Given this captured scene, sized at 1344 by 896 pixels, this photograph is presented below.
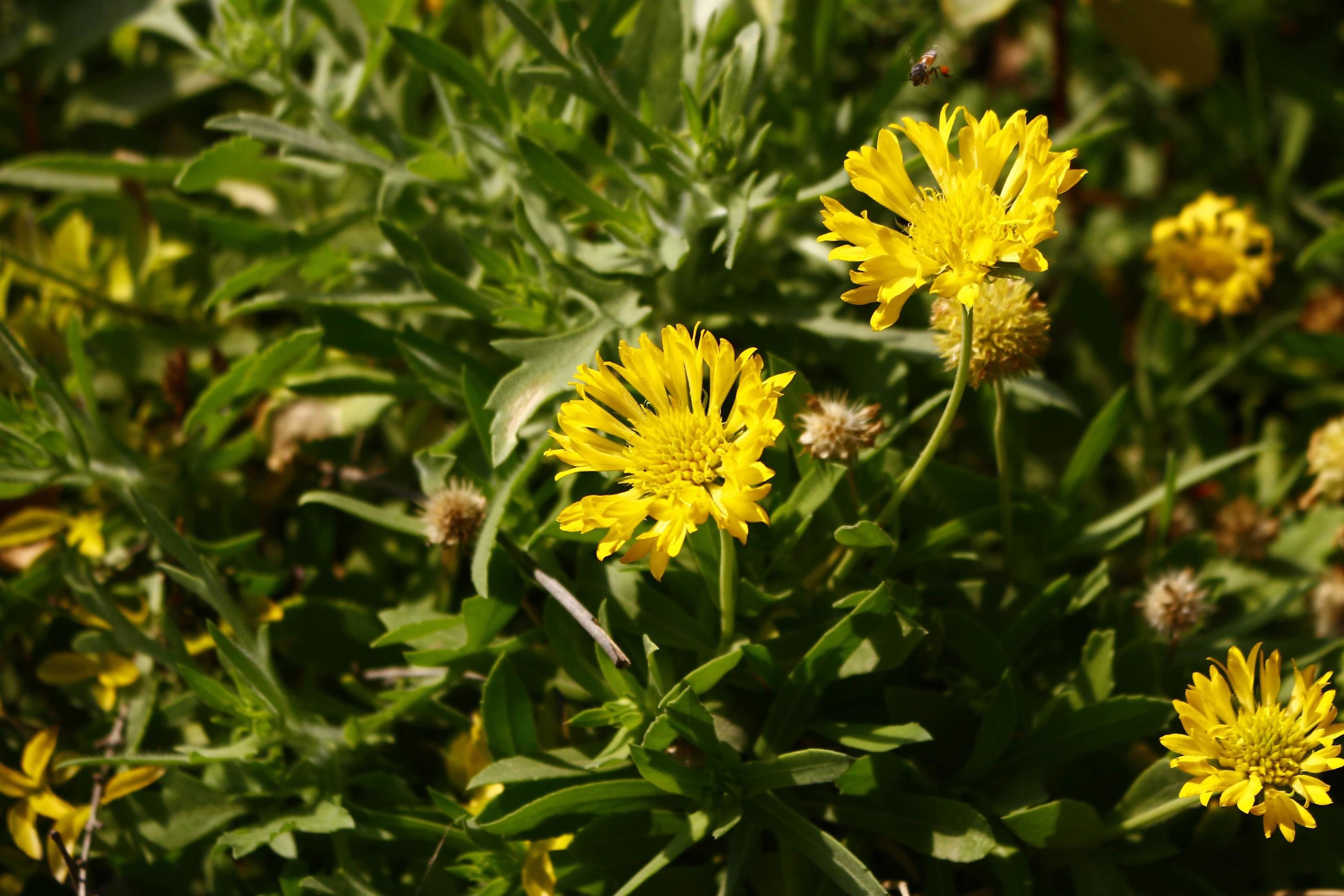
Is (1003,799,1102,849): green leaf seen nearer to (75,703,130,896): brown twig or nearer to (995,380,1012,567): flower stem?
(995,380,1012,567): flower stem

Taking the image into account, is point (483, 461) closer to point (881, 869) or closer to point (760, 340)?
point (760, 340)

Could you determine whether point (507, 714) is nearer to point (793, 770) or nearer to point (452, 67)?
point (793, 770)

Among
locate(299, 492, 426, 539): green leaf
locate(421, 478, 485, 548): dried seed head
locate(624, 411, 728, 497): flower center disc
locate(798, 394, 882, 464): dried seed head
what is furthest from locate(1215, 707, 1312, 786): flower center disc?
locate(299, 492, 426, 539): green leaf

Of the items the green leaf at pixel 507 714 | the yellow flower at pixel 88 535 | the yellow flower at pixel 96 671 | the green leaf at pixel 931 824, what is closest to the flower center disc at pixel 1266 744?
the green leaf at pixel 931 824

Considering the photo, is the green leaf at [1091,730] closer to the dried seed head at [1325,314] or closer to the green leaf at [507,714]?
the green leaf at [507,714]

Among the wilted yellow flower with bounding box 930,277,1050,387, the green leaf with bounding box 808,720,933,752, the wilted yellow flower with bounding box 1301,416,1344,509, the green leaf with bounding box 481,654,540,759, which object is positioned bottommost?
the green leaf with bounding box 481,654,540,759

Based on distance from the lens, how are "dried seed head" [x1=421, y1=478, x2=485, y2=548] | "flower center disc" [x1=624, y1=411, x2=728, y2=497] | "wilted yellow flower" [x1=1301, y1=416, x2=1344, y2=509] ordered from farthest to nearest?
1. "wilted yellow flower" [x1=1301, y1=416, x2=1344, y2=509]
2. "dried seed head" [x1=421, y1=478, x2=485, y2=548]
3. "flower center disc" [x1=624, y1=411, x2=728, y2=497]

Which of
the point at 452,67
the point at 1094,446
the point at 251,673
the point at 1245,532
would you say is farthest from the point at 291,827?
the point at 1245,532
